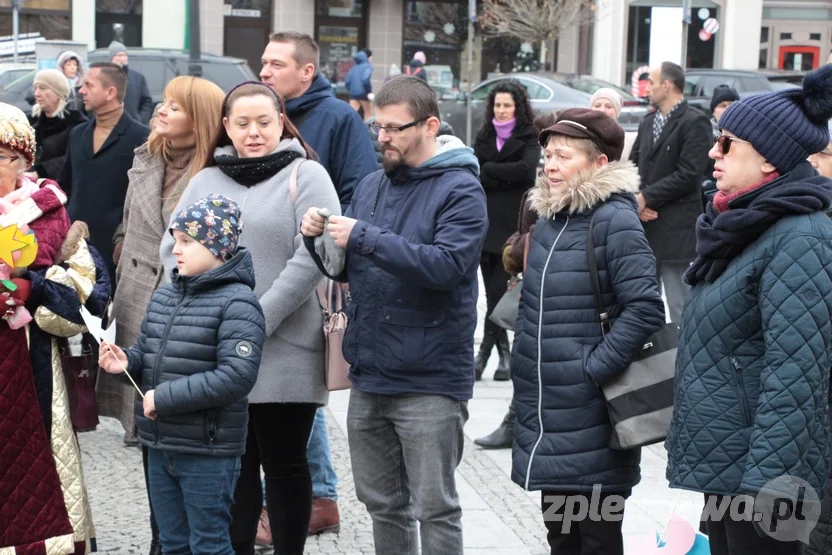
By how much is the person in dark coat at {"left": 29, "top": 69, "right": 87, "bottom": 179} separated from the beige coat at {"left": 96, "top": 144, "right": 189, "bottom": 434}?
141 inches

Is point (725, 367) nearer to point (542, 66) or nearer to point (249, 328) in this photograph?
point (249, 328)

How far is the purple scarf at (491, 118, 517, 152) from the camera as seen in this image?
7.93 metres

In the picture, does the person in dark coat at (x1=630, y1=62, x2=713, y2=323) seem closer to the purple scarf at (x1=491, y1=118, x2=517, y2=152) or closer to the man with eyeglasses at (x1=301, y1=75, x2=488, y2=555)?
the purple scarf at (x1=491, y1=118, x2=517, y2=152)

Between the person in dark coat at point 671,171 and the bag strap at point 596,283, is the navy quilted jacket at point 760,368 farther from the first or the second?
the person in dark coat at point 671,171

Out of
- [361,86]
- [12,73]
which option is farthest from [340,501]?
[361,86]

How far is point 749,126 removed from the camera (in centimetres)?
356

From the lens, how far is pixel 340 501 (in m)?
5.93

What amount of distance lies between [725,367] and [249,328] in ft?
5.05

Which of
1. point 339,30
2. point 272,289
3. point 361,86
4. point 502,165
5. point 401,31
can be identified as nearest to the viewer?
point 272,289

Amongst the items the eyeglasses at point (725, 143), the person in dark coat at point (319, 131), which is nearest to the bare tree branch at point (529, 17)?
the person in dark coat at point (319, 131)

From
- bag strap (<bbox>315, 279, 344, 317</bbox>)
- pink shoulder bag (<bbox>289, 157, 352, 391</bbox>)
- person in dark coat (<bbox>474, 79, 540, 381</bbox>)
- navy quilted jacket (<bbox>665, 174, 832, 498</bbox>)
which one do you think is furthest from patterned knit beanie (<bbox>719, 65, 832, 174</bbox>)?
person in dark coat (<bbox>474, 79, 540, 381</bbox>)

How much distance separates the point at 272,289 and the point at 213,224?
1.40 ft

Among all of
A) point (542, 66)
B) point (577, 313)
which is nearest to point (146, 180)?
point (577, 313)

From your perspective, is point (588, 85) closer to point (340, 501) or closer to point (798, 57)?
point (798, 57)
